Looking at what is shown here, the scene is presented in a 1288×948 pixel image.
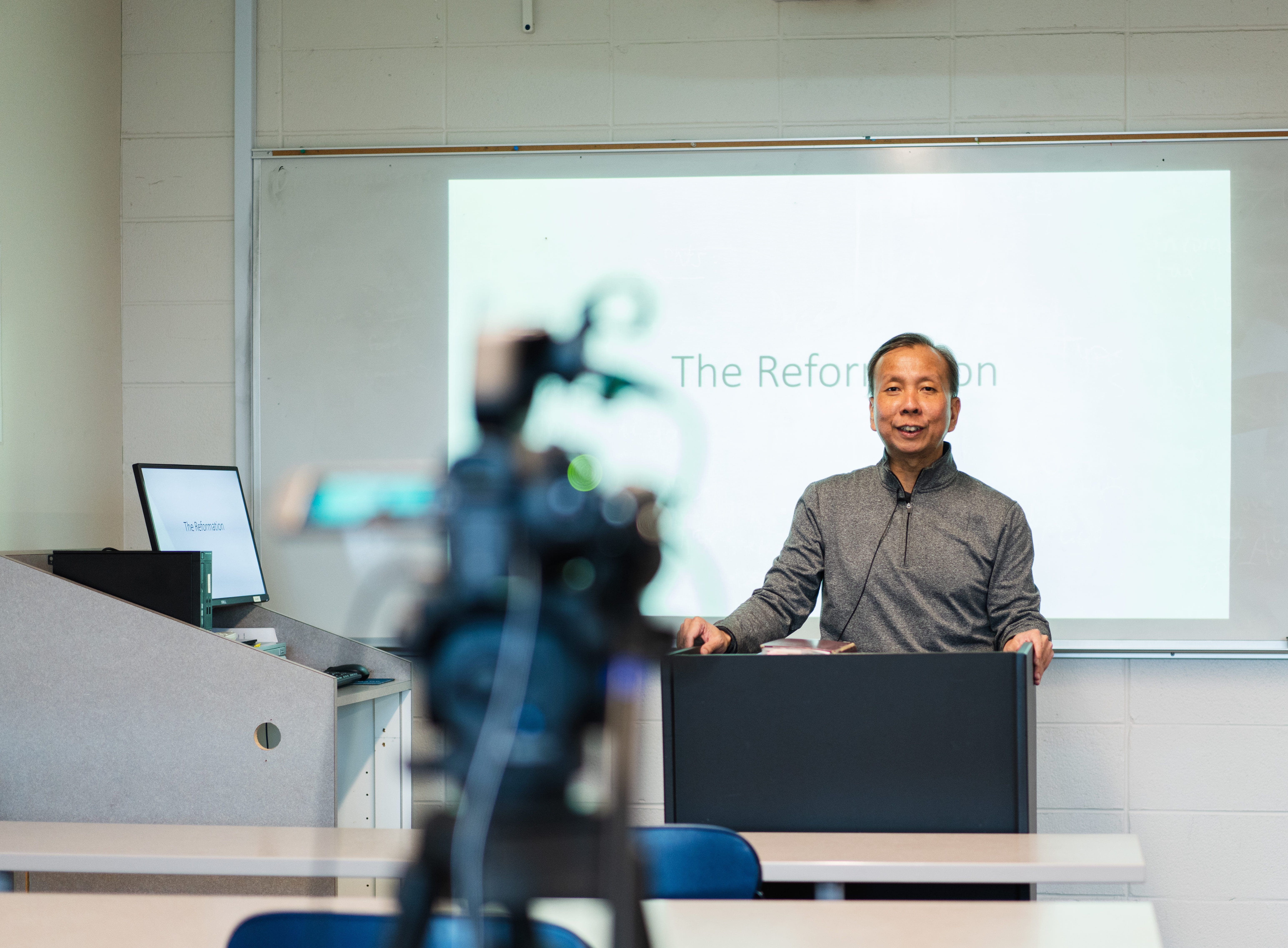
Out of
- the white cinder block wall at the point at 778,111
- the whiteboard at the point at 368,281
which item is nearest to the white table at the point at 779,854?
the white cinder block wall at the point at 778,111

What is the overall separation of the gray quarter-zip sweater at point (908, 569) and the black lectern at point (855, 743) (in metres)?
0.45

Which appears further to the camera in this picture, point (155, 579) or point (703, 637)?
point (155, 579)

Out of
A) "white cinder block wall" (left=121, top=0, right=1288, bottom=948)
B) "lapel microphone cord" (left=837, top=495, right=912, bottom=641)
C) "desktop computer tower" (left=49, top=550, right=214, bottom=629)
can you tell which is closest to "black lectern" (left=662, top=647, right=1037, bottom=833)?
"lapel microphone cord" (left=837, top=495, right=912, bottom=641)

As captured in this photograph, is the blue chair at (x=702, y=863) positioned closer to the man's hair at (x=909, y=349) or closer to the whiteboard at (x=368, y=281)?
the man's hair at (x=909, y=349)

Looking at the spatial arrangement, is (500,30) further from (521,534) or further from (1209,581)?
(521,534)

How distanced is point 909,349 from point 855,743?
88cm

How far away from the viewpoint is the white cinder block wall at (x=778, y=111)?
2822 millimetres

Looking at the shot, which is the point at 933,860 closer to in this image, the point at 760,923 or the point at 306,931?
the point at 760,923

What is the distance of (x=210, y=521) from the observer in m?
2.63

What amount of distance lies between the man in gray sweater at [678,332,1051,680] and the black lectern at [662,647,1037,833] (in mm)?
452

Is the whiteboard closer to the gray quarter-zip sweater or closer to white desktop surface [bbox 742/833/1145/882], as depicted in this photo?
the gray quarter-zip sweater

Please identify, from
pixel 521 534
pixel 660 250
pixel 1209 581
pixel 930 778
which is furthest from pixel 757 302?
pixel 521 534

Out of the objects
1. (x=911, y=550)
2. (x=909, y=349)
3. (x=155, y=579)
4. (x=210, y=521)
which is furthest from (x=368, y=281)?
(x=911, y=550)

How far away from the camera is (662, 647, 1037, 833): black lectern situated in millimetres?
1458
